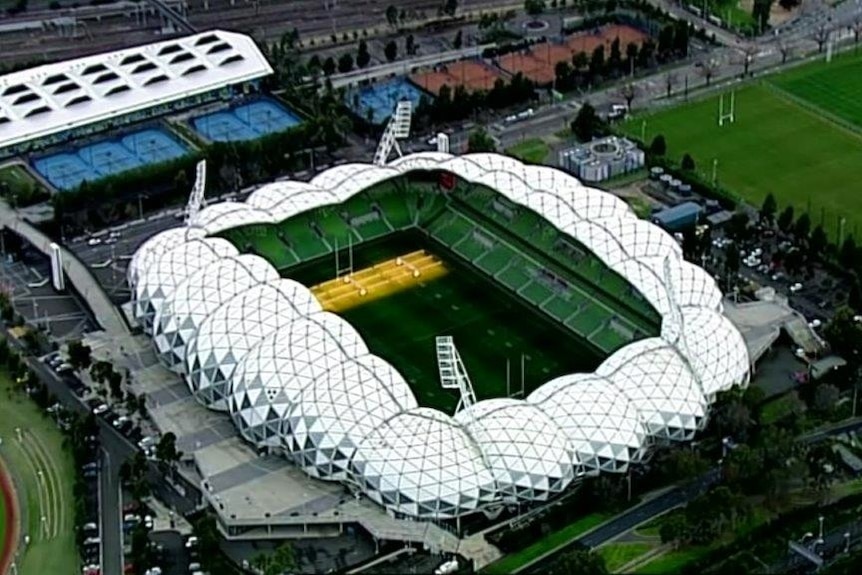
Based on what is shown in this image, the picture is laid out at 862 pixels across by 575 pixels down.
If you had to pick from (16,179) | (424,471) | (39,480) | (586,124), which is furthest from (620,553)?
(16,179)

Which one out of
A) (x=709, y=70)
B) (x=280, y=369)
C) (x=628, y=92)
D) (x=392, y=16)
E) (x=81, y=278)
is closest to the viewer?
(x=280, y=369)

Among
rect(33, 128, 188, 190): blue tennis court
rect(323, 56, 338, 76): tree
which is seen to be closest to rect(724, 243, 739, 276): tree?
rect(33, 128, 188, 190): blue tennis court

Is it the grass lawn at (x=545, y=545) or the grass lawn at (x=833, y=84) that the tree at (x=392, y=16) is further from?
the grass lawn at (x=545, y=545)

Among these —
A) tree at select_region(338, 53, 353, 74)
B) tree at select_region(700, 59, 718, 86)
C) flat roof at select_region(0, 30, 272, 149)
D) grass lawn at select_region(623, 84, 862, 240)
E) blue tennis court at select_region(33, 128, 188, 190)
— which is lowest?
grass lawn at select_region(623, 84, 862, 240)

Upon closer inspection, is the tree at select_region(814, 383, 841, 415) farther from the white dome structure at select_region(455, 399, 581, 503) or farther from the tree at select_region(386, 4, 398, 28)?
the tree at select_region(386, 4, 398, 28)

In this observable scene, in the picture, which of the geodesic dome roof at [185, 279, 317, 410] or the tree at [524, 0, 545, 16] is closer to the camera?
the geodesic dome roof at [185, 279, 317, 410]

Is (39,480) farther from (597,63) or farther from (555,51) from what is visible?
(555,51)
